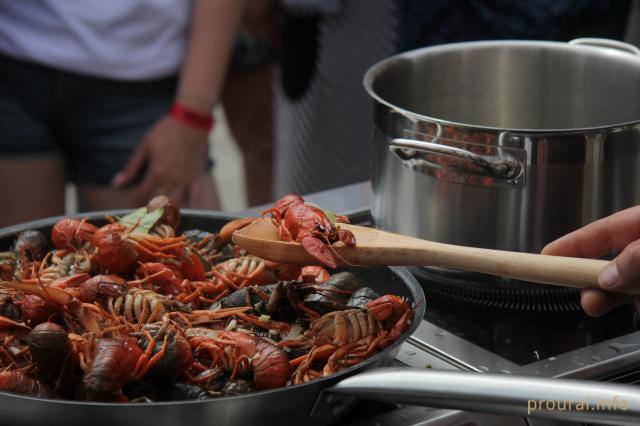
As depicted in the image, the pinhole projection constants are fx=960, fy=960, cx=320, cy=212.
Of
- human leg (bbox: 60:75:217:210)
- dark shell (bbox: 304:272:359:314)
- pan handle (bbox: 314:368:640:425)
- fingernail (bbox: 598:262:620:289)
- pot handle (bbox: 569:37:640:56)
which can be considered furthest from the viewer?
human leg (bbox: 60:75:217:210)

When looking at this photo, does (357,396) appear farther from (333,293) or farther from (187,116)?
(187,116)

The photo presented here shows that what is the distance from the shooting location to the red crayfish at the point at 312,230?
4.08 feet

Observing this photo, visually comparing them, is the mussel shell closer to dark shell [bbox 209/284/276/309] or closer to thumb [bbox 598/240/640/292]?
dark shell [bbox 209/284/276/309]

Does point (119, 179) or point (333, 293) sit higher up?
point (333, 293)

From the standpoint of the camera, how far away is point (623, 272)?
117 cm

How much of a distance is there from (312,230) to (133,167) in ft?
4.81

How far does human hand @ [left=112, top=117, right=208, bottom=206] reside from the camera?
2.65 meters

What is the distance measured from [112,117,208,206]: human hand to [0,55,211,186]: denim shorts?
5 cm

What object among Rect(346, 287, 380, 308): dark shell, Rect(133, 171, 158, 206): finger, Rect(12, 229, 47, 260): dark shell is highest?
Rect(12, 229, 47, 260): dark shell

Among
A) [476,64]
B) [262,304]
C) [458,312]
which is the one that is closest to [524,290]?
[458,312]

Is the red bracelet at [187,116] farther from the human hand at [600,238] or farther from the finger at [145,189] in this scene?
the human hand at [600,238]

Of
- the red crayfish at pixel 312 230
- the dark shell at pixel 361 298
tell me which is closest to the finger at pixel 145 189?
the red crayfish at pixel 312 230

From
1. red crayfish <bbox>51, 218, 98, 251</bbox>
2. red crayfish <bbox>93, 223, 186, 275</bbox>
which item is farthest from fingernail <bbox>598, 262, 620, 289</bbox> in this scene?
red crayfish <bbox>51, 218, 98, 251</bbox>

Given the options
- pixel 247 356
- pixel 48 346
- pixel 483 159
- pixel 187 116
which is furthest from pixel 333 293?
pixel 187 116
